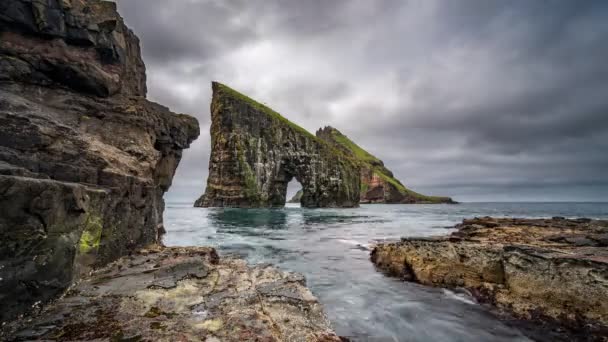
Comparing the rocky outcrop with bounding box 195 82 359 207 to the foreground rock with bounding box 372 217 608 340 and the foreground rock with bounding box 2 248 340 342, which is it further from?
the foreground rock with bounding box 2 248 340 342

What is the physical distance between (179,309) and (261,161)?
6801cm

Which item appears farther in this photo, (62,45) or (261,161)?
(261,161)

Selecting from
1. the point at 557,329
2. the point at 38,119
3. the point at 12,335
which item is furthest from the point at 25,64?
the point at 557,329

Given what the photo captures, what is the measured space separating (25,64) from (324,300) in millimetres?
11746

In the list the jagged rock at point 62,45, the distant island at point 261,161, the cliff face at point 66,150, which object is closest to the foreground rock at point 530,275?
the cliff face at point 66,150

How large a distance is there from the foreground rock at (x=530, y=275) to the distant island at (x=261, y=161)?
199 feet

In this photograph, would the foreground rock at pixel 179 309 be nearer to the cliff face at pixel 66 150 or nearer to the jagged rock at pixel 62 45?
the cliff face at pixel 66 150

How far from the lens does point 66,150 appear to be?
25.5ft

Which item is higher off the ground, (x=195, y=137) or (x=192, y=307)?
(x=195, y=137)

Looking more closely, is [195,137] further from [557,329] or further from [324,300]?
[557,329]

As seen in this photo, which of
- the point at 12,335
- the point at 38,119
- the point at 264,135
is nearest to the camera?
the point at 12,335

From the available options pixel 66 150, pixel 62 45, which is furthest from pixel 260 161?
pixel 66 150

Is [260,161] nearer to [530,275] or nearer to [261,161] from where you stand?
[261,161]

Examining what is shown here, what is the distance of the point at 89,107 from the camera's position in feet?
31.5
